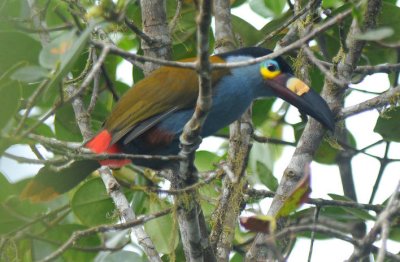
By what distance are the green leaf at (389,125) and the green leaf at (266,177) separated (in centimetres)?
46

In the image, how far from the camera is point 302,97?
3436 mm

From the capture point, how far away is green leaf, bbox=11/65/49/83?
2.25 meters

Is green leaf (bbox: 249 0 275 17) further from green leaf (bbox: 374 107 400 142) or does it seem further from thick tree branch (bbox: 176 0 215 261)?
thick tree branch (bbox: 176 0 215 261)

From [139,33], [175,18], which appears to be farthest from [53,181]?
[175,18]

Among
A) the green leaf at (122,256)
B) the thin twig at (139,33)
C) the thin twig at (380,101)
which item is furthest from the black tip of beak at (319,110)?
the green leaf at (122,256)

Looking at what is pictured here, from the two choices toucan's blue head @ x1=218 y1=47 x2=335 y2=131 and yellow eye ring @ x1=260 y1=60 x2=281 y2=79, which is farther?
yellow eye ring @ x1=260 y1=60 x2=281 y2=79

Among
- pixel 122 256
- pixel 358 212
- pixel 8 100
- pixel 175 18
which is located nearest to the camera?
pixel 8 100

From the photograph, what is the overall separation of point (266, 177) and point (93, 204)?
71cm

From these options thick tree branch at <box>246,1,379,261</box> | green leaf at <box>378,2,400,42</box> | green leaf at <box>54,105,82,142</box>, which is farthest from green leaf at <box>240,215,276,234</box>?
green leaf at <box>54,105,82,142</box>

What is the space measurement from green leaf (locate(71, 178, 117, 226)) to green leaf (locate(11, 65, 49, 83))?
128 centimetres

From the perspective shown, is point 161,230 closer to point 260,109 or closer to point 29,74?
point 260,109

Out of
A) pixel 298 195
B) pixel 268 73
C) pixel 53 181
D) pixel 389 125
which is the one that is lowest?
pixel 298 195

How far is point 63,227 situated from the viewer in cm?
344

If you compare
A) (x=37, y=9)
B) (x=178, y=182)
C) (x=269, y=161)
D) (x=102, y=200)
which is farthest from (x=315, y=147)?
(x=37, y=9)
